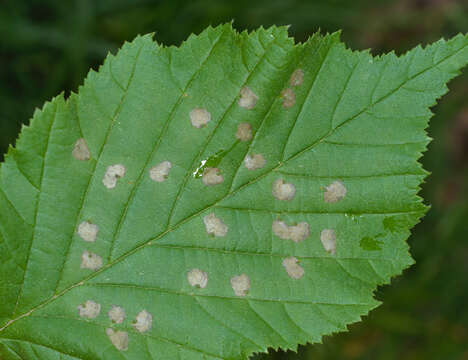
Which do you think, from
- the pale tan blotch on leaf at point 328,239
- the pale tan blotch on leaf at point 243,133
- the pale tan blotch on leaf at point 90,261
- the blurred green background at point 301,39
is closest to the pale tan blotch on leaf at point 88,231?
the pale tan blotch on leaf at point 90,261

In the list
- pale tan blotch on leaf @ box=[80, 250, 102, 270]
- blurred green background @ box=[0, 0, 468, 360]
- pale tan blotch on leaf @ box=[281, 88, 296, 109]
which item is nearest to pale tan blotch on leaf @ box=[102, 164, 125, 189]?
pale tan blotch on leaf @ box=[80, 250, 102, 270]

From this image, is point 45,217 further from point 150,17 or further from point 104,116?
point 150,17

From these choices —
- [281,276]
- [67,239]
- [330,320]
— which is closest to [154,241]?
[67,239]

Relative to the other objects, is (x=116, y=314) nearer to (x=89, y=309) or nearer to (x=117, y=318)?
(x=117, y=318)

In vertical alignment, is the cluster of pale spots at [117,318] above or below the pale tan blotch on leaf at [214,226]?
below

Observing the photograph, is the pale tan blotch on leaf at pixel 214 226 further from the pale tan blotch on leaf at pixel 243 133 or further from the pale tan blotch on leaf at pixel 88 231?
the pale tan blotch on leaf at pixel 88 231

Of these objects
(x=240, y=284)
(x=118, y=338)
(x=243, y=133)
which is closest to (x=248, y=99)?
(x=243, y=133)
